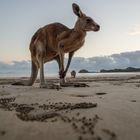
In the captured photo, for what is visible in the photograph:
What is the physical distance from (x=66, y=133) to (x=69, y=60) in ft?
15.7

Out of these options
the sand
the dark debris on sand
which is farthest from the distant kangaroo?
the sand

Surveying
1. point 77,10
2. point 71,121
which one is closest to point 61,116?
point 71,121

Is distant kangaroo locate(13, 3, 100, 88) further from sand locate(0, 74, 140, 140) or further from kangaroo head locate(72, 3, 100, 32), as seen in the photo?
sand locate(0, 74, 140, 140)

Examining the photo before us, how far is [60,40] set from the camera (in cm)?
743

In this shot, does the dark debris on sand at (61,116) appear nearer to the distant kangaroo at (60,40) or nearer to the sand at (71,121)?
the sand at (71,121)

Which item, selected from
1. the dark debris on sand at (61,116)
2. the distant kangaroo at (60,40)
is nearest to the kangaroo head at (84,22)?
the distant kangaroo at (60,40)

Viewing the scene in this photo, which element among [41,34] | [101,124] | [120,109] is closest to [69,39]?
[41,34]

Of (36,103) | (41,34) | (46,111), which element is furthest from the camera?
(41,34)

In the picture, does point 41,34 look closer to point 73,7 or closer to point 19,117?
point 73,7

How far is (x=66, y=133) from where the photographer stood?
114 inches

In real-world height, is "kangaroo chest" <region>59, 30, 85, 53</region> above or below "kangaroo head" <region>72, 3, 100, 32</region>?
below

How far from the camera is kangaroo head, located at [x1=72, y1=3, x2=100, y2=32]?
7273mm

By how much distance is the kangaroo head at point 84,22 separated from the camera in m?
7.27

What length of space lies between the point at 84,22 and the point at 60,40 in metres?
0.73
